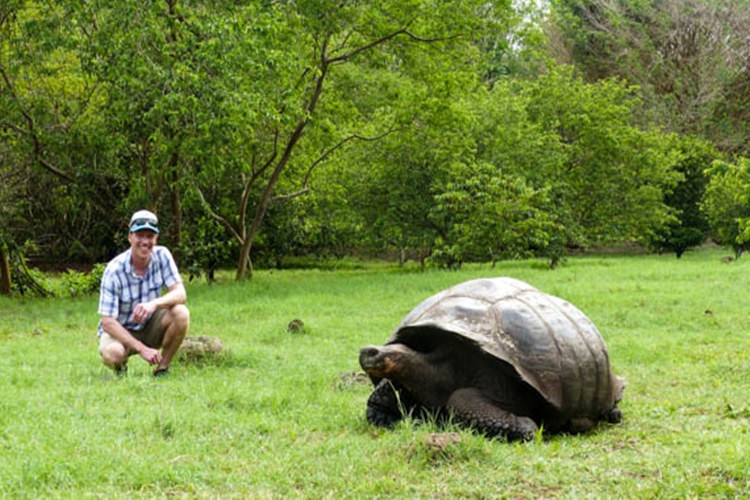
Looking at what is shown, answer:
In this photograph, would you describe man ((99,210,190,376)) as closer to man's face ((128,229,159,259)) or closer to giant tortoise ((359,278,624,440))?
man's face ((128,229,159,259))

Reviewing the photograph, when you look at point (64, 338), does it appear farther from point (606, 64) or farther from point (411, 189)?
point (606, 64)

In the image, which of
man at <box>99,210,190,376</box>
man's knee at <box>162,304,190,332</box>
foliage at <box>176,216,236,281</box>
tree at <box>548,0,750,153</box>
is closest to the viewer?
man at <box>99,210,190,376</box>

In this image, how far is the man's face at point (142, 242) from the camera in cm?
562

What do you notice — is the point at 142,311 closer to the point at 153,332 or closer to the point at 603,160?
the point at 153,332

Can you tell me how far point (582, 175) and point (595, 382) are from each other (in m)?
19.3

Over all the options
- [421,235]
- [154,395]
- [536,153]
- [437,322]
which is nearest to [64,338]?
[154,395]

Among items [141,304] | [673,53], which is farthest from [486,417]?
[673,53]

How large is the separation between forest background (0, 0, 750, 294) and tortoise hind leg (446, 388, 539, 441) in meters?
3.61

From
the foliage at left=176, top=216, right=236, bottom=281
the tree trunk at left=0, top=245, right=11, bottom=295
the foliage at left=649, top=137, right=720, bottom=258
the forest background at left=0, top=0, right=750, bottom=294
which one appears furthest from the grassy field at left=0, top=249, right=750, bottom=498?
the foliage at left=649, top=137, right=720, bottom=258

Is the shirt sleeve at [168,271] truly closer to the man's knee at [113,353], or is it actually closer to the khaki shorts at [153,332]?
the khaki shorts at [153,332]

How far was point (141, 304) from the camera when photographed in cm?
546

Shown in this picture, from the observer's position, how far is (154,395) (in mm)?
5125

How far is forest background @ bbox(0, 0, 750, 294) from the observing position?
11.7m

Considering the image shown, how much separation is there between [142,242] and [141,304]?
454 mm
